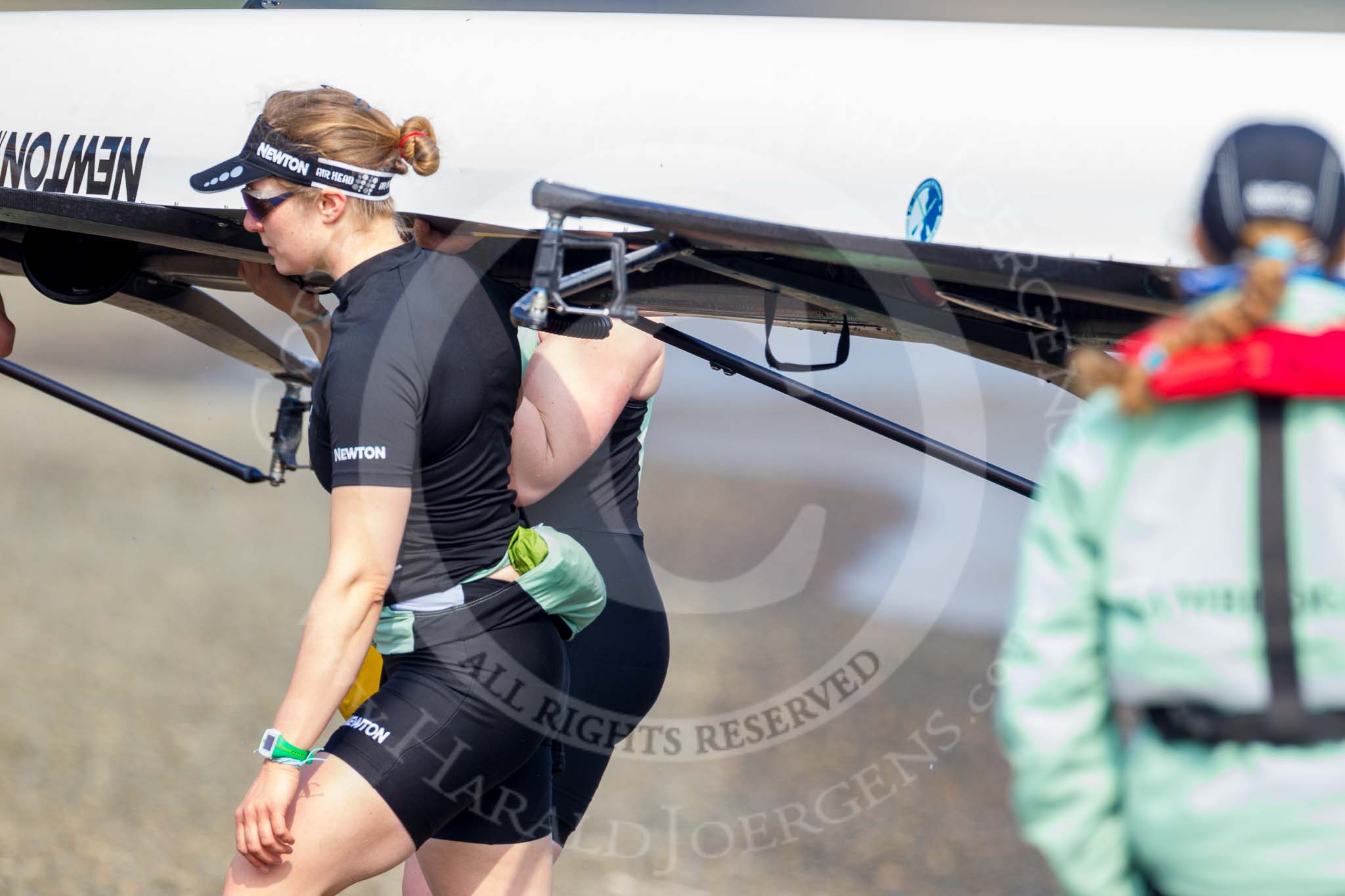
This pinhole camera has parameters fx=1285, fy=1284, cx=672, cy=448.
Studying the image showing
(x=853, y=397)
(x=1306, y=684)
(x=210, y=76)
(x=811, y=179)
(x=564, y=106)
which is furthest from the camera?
(x=853, y=397)

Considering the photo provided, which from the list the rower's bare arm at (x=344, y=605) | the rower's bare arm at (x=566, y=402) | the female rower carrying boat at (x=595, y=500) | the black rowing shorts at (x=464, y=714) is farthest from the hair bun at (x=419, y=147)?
the black rowing shorts at (x=464, y=714)

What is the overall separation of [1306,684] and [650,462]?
966 centimetres

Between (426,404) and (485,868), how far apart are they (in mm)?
895

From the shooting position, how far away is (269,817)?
6.36ft

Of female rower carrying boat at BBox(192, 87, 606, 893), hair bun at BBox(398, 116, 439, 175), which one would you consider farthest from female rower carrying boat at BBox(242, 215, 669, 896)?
hair bun at BBox(398, 116, 439, 175)

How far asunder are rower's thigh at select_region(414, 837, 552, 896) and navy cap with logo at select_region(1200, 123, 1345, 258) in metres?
1.67

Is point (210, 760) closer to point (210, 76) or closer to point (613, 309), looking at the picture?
point (210, 76)

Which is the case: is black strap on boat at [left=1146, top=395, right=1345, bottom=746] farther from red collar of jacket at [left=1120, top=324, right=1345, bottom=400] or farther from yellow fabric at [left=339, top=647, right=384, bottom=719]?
yellow fabric at [left=339, top=647, right=384, bottom=719]

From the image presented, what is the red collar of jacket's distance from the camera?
120 centimetres

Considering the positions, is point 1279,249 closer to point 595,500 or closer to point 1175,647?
point 1175,647

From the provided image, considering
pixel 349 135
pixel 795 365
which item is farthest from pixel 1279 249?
pixel 349 135

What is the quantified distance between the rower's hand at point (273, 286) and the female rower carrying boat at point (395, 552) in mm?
845

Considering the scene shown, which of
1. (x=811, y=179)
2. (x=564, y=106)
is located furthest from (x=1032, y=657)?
(x=564, y=106)

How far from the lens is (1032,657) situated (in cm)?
130
